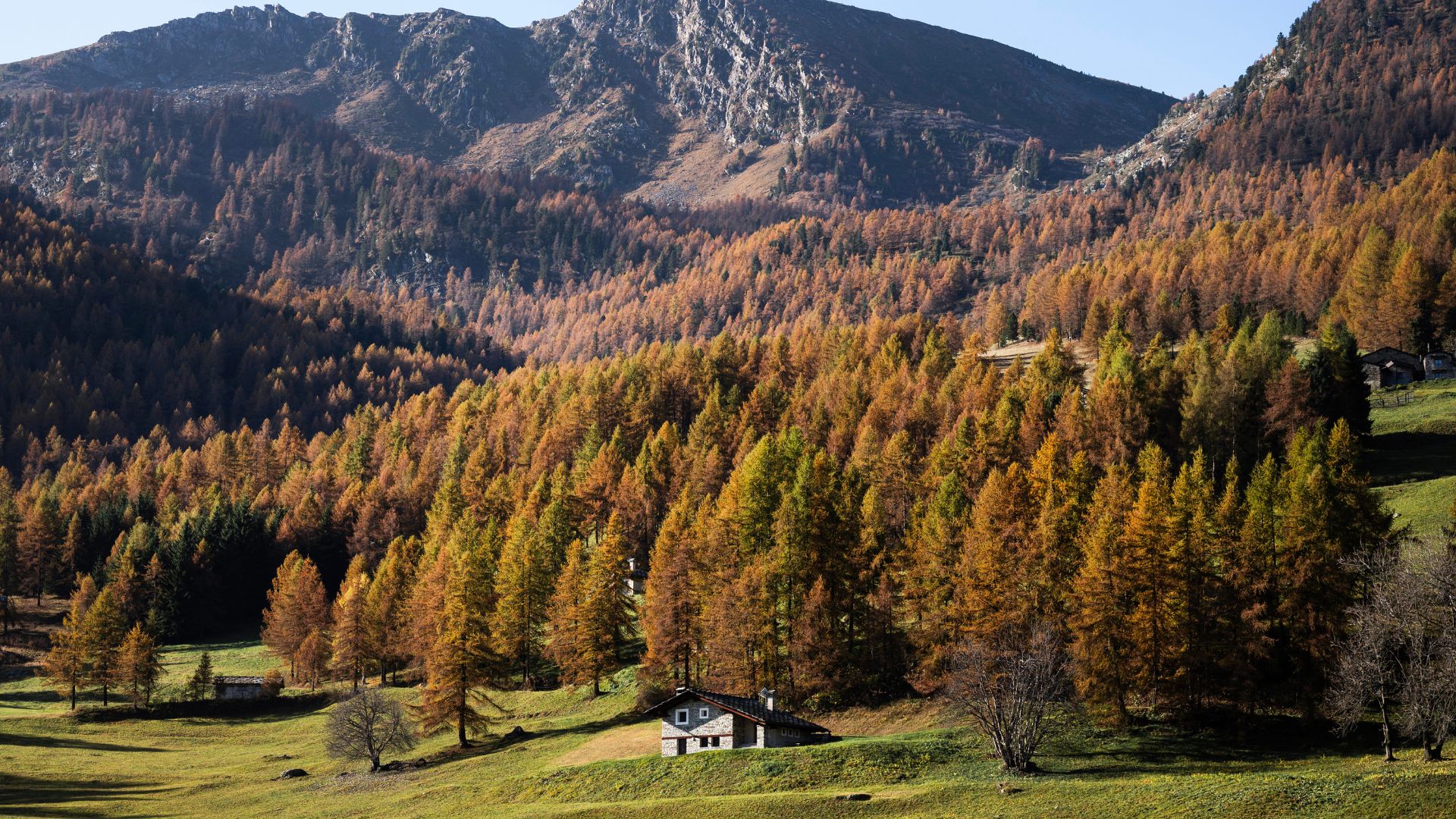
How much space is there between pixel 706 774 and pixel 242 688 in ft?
183

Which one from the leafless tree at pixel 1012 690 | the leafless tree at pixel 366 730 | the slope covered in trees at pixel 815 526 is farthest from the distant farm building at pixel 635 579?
the leafless tree at pixel 1012 690

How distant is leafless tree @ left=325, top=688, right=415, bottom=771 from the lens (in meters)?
70.8

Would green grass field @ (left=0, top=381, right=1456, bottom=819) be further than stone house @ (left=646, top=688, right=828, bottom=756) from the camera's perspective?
No

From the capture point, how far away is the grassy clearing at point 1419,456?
258 ft

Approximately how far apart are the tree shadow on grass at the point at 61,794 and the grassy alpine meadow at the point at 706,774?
20 cm

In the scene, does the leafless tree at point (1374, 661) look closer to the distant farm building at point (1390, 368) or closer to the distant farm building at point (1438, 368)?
the distant farm building at point (1390, 368)

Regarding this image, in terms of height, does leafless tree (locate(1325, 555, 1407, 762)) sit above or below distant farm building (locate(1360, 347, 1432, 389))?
below

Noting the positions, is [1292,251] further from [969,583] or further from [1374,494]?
[969,583]

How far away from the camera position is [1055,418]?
106 m

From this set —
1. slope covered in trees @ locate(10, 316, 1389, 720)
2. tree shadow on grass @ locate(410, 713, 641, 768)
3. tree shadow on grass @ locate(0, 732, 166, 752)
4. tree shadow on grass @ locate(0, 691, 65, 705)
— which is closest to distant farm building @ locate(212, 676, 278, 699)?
slope covered in trees @ locate(10, 316, 1389, 720)

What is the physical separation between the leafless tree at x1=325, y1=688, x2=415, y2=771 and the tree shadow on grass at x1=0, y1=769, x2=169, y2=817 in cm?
947

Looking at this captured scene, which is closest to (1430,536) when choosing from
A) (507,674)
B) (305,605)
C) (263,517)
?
(507,674)

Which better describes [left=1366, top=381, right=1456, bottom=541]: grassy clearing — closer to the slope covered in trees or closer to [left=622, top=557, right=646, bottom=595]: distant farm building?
the slope covered in trees

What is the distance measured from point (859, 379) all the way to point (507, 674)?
5952 cm
